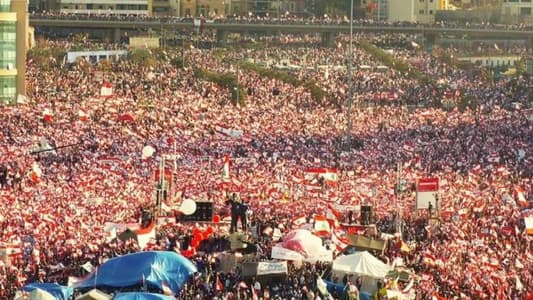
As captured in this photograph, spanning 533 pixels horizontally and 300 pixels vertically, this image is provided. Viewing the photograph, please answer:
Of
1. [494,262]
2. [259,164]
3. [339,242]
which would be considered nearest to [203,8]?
[259,164]

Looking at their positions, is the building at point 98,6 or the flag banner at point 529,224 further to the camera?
the building at point 98,6

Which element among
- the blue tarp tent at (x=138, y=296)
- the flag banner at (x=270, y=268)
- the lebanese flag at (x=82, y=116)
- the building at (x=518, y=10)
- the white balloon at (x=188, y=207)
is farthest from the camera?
the building at (x=518, y=10)

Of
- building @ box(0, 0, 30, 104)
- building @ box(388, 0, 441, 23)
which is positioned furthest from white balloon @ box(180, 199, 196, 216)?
building @ box(388, 0, 441, 23)

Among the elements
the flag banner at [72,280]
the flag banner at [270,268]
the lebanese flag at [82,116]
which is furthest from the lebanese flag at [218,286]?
the lebanese flag at [82,116]

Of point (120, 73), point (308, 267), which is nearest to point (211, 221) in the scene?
point (308, 267)

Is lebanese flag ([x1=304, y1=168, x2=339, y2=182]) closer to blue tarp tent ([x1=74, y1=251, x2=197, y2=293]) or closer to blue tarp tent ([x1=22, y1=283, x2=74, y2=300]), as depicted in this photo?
blue tarp tent ([x1=74, y1=251, x2=197, y2=293])

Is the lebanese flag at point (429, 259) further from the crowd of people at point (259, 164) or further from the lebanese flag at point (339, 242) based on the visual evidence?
the lebanese flag at point (339, 242)
